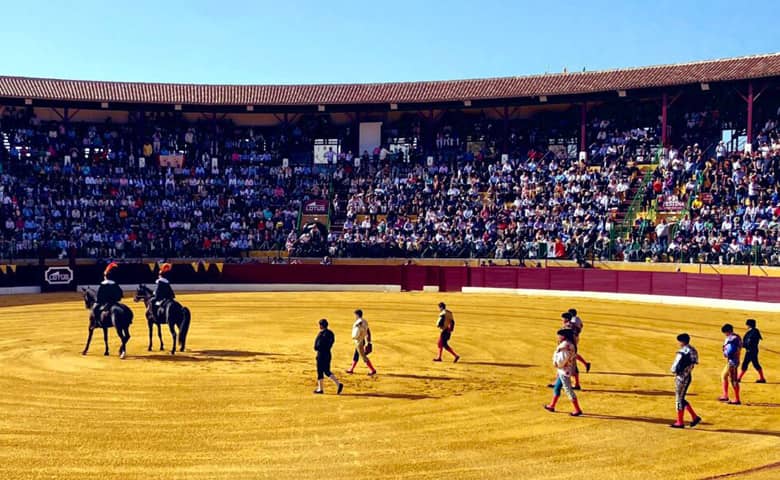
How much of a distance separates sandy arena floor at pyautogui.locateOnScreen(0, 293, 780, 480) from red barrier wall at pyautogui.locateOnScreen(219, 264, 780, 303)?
932 cm

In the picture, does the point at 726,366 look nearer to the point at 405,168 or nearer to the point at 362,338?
the point at 362,338

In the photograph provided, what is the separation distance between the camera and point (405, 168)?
48844 mm

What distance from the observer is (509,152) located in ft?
158

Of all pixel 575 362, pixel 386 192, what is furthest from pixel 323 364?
pixel 386 192

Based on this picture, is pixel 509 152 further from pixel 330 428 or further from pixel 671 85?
pixel 330 428

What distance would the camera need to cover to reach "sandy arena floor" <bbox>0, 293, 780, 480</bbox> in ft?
36.8

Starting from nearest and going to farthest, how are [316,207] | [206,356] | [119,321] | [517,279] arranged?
[119,321]
[206,356]
[517,279]
[316,207]

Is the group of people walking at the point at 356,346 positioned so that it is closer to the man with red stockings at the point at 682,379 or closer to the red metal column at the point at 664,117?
the man with red stockings at the point at 682,379

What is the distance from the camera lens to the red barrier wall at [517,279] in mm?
32625

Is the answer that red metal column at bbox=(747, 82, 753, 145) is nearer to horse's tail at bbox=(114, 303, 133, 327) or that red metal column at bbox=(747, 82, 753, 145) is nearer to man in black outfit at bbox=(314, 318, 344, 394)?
man in black outfit at bbox=(314, 318, 344, 394)

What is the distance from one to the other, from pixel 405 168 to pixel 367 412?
116 feet

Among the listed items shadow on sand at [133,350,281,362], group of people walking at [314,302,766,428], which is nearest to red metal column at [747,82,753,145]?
group of people walking at [314,302,766,428]

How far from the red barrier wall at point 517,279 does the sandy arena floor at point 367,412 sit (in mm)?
9318

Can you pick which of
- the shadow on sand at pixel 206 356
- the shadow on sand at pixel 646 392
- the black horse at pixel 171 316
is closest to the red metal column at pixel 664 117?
the shadow on sand at pixel 646 392
